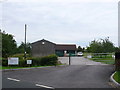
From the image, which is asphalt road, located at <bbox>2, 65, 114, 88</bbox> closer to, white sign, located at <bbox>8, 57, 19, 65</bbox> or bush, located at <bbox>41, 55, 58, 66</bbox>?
white sign, located at <bbox>8, 57, 19, 65</bbox>

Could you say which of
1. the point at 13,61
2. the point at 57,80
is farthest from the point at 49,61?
the point at 57,80

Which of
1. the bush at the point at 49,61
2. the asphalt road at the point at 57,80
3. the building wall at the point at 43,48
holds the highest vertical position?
the building wall at the point at 43,48

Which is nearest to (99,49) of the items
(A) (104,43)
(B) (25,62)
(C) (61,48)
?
(A) (104,43)

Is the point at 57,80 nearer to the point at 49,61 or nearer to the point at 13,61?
the point at 13,61

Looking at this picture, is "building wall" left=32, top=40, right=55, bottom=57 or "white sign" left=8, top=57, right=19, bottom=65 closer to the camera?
"white sign" left=8, top=57, right=19, bottom=65

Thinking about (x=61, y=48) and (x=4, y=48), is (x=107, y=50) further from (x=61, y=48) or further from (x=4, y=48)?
(x=61, y=48)

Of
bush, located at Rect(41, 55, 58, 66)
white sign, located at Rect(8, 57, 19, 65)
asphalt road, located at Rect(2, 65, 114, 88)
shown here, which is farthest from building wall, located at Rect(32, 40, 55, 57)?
asphalt road, located at Rect(2, 65, 114, 88)

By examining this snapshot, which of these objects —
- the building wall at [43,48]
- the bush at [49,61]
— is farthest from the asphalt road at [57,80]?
the building wall at [43,48]

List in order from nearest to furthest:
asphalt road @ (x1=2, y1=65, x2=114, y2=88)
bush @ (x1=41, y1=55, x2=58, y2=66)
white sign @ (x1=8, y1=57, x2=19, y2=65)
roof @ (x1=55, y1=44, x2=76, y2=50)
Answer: asphalt road @ (x1=2, y1=65, x2=114, y2=88)
white sign @ (x1=8, y1=57, x2=19, y2=65)
bush @ (x1=41, y1=55, x2=58, y2=66)
roof @ (x1=55, y1=44, x2=76, y2=50)

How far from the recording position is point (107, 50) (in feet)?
147

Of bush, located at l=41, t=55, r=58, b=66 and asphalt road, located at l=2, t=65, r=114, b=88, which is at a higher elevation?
bush, located at l=41, t=55, r=58, b=66

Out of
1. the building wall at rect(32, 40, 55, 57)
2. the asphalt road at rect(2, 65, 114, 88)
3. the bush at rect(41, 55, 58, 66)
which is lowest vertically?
the asphalt road at rect(2, 65, 114, 88)

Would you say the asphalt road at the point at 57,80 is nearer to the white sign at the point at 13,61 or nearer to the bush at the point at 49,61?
the white sign at the point at 13,61

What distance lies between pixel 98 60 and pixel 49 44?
762 inches
